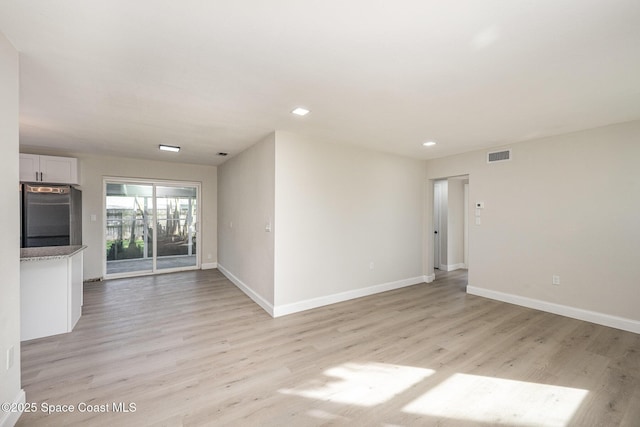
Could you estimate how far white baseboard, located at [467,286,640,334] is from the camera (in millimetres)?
3227

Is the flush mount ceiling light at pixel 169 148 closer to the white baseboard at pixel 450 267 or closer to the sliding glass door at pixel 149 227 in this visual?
the sliding glass door at pixel 149 227

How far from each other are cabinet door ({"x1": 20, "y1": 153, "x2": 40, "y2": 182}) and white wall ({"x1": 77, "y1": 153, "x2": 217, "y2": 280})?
781mm

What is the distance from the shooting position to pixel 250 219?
444cm

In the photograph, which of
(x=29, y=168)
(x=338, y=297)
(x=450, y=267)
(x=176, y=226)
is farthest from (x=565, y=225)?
(x=29, y=168)

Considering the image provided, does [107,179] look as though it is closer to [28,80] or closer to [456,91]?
[28,80]

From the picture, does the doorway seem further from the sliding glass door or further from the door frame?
the sliding glass door

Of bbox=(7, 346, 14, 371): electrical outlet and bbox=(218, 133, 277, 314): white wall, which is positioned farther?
bbox=(218, 133, 277, 314): white wall

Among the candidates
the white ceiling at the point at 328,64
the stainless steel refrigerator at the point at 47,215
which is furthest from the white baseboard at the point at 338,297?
the stainless steel refrigerator at the point at 47,215

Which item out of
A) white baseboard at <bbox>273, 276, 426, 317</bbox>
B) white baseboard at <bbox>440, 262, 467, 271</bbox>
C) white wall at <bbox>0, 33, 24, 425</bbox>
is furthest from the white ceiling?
white baseboard at <bbox>440, 262, 467, 271</bbox>

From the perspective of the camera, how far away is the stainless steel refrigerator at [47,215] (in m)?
4.16

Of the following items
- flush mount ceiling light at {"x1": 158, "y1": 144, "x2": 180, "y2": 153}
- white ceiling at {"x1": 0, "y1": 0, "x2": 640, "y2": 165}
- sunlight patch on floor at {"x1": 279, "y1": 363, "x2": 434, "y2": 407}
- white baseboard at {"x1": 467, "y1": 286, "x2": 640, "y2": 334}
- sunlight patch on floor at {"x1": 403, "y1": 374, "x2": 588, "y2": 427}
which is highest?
flush mount ceiling light at {"x1": 158, "y1": 144, "x2": 180, "y2": 153}

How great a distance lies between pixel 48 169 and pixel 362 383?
600cm

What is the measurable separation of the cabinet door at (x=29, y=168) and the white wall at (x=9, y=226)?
3.68 m

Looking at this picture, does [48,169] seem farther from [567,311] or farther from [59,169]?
[567,311]
